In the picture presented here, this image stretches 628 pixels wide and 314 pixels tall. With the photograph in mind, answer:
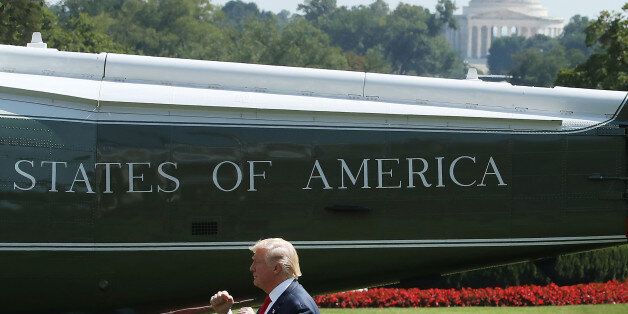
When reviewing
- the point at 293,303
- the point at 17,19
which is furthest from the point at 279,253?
the point at 17,19

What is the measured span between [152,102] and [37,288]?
214 cm

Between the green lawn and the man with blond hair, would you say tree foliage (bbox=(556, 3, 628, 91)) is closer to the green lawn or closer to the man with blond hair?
the green lawn

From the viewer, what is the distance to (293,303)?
9.30 metres

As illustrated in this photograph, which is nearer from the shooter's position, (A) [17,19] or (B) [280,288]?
(B) [280,288]

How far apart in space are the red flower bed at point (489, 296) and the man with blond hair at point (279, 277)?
459 inches

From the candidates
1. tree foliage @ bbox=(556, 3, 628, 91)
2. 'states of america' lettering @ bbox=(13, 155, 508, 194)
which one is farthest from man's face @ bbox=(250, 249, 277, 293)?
tree foliage @ bbox=(556, 3, 628, 91)

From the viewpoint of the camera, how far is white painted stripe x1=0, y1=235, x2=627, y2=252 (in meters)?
13.9

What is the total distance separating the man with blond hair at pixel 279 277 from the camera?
9289mm

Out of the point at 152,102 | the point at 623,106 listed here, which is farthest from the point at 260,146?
the point at 623,106

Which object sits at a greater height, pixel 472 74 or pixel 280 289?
pixel 472 74

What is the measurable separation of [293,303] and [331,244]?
4846 mm

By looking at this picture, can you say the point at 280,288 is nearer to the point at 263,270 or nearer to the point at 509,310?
the point at 263,270

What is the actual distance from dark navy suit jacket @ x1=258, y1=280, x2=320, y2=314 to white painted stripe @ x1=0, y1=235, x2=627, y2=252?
4.68 m

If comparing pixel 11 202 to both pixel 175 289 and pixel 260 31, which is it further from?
pixel 260 31
